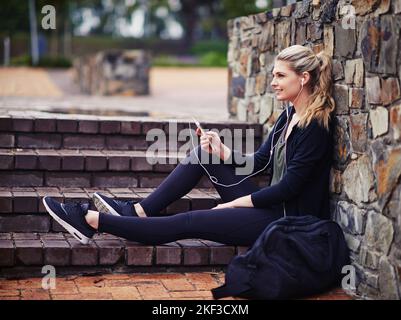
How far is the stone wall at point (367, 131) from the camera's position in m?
3.67

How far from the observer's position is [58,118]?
5.65m

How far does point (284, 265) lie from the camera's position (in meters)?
3.82

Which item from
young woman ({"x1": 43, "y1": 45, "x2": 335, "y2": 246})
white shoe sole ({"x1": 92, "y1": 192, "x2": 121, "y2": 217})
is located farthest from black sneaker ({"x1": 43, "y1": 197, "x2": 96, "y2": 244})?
white shoe sole ({"x1": 92, "y1": 192, "x2": 121, "y2": 217})

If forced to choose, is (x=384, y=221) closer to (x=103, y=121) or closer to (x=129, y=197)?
(x=129, y=197)

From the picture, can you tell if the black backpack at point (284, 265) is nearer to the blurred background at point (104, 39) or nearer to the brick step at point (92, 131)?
the brick step at point (92, 131)

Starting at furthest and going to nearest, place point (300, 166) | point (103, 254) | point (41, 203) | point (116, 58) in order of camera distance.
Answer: point (116, 58) < point (41, 203) < point (103, 254) < point (300, 166)

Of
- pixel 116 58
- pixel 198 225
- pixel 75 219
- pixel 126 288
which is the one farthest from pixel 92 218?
pixel 116 58

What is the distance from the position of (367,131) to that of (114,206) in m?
1.49

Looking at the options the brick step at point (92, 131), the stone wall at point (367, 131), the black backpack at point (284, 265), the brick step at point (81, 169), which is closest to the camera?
the stone wall at point (367, 131)

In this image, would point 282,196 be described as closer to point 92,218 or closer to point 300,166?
point 300,166

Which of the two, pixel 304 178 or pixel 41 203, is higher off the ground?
pixel 304 178

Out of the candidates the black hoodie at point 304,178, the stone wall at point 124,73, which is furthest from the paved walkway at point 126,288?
the stone wall at point 124,73

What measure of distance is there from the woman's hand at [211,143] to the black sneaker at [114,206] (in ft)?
1.78

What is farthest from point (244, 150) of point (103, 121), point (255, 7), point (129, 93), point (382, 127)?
point (255, 7)
